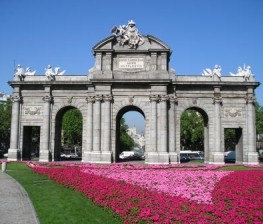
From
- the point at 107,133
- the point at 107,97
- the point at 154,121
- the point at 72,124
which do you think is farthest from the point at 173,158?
the point at 72,124

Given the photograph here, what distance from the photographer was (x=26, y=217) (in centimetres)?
1227

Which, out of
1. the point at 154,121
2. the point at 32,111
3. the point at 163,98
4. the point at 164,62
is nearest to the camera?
the point at 154,121

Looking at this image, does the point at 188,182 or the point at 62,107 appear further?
the point at 62,107

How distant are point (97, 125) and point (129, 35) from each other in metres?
10.9

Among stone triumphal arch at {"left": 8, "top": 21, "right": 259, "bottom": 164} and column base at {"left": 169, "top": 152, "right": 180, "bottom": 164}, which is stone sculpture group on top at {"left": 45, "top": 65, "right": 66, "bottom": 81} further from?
column base at {"left": 169, "top": 152, "right": 180, "bottom": 164}

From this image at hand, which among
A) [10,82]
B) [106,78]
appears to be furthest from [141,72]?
[10,82]

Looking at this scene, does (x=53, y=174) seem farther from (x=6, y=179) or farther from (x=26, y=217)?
(x=26, y=217)

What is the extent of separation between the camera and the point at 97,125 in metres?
38.2

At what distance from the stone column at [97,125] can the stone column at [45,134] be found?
219 inches

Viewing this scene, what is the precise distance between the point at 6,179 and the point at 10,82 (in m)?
20.3

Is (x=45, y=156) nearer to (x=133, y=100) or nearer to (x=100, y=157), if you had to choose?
(x=100, y=157)

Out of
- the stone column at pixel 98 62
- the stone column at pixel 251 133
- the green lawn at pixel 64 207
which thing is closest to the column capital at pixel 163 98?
the stone column at pixel 98 62

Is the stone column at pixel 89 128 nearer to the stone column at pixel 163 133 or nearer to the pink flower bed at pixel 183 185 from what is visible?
the stone column at pixel 163 133

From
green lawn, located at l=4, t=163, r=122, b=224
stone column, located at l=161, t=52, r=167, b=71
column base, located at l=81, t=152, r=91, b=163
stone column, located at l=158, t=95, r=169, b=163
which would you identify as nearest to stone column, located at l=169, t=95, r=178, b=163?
stone column, located at l=158, t=95, r=169, b=163
